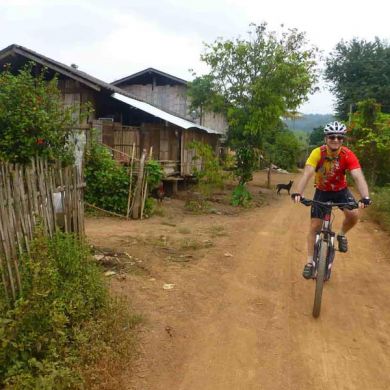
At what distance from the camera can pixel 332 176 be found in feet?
16.5

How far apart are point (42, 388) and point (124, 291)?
2172mm

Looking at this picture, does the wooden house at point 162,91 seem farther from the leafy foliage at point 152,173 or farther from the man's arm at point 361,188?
the man's arm at point 361,188

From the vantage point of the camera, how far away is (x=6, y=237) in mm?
3551

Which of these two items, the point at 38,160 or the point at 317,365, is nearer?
the point at 317,365

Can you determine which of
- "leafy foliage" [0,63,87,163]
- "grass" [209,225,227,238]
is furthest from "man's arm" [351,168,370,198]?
"grass" [209,225,227,238]

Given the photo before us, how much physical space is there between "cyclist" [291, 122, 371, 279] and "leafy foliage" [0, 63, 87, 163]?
333 centimetres

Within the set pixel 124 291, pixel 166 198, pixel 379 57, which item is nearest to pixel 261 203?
pixel 166 198

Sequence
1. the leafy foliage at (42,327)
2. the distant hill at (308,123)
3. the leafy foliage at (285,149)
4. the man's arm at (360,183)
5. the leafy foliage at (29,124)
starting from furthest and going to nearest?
the distant hill at (308,123), the leafy foliage at (285,149), the leafy foliage at (29,124), the man's arm at (360,183), the leafy foliage at (42,327)

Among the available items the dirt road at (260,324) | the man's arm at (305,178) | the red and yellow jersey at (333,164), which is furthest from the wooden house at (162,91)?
the man's arm at (305,178)

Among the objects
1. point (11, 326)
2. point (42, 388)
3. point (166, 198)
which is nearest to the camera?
point (42, 388)

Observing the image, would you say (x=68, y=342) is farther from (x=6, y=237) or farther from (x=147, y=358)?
(x=6, y=237)

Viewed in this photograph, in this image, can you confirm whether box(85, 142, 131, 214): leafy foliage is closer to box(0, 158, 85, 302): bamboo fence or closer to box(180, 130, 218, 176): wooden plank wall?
box(180, 130, 218, 176): wooden plank wall

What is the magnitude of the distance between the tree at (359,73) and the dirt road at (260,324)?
25.0 meters

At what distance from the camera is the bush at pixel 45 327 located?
3.02m
